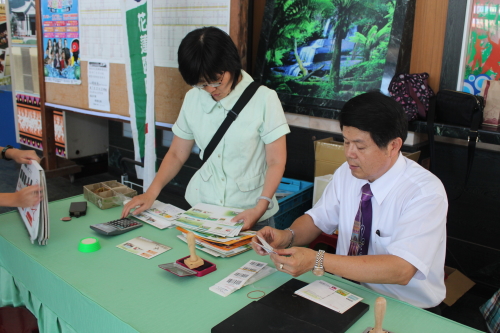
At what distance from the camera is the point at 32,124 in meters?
5.33

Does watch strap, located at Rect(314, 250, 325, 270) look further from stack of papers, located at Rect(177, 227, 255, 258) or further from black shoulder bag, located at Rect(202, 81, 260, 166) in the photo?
black shoulder bag, located at Rect(202, 81, 260, 166)

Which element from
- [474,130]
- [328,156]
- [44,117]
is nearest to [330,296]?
[328,156]

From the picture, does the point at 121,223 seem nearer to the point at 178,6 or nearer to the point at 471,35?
the point at 178,6

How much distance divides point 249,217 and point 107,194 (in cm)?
81

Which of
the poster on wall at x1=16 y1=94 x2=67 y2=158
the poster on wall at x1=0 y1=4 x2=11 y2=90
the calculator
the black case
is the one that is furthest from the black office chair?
the poster on wall at x1=0 y1=4 x2=11 y2=90

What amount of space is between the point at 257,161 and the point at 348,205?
0.48 metres

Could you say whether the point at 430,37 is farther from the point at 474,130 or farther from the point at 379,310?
the point at 379,310

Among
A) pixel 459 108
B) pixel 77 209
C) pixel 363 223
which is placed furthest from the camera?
pixel 459 108

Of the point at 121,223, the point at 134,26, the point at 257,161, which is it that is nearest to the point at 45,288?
the point at 121,223

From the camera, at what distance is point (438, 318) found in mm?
1229

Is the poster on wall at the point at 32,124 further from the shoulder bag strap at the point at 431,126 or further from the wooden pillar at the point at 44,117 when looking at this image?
the shoulder bag strap at the point at 431,126

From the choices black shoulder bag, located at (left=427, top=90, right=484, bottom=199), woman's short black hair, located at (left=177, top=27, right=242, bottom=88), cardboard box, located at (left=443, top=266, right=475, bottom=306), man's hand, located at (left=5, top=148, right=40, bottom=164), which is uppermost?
woman's short black hair, located at (left=177, top=27, right=242, bottom=88)

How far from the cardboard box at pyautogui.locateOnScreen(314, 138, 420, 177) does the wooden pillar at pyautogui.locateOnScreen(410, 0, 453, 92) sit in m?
0.80

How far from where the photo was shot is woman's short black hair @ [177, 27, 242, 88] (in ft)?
5.40
